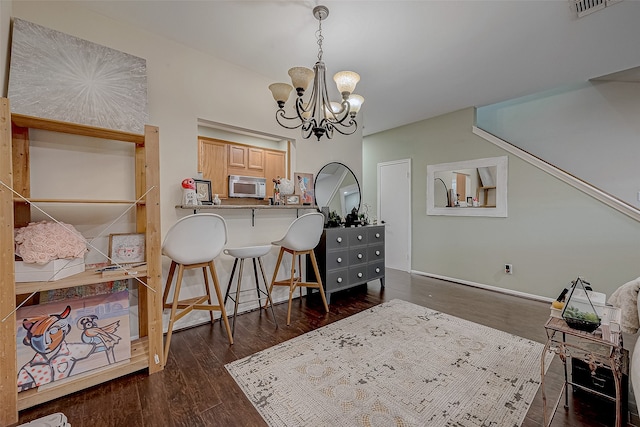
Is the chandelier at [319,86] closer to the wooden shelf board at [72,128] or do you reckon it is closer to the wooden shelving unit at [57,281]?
the wooden shelving unit at [57,281]

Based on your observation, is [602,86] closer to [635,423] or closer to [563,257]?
[563,257]

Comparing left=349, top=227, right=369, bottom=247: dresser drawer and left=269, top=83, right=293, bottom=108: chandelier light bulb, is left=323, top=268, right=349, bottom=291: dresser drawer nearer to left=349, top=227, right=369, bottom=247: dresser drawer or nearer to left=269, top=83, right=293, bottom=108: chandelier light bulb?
left=349, top=227, right=369, bottom=247: dresser drawer

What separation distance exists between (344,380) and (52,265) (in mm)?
1906

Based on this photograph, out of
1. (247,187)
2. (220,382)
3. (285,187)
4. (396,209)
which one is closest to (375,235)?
(285,187)

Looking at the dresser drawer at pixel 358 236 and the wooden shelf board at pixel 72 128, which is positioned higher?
the wooden shelf board at pixel 72 128

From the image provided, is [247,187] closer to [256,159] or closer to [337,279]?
[256,159]

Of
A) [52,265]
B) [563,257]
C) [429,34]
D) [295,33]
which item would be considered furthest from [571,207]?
[52,265]

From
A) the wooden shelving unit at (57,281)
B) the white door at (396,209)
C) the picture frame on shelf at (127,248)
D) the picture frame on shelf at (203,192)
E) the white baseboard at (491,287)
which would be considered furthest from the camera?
the white door at (396,209)

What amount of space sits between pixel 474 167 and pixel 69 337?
472 centimetres

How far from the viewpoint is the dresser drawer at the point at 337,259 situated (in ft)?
10.2

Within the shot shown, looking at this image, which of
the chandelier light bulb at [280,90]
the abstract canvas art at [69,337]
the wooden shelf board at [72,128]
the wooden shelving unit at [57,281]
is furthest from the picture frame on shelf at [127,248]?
the chandelier light bulb at [280,90]

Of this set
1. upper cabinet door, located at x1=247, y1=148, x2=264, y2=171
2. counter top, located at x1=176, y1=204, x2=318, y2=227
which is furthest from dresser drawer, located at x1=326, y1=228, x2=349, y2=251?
upper cabinet door, located at x1=247, y1=148, x2=264, y2=171

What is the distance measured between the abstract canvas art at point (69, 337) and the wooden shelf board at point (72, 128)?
1111 mm

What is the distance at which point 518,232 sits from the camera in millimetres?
3559
